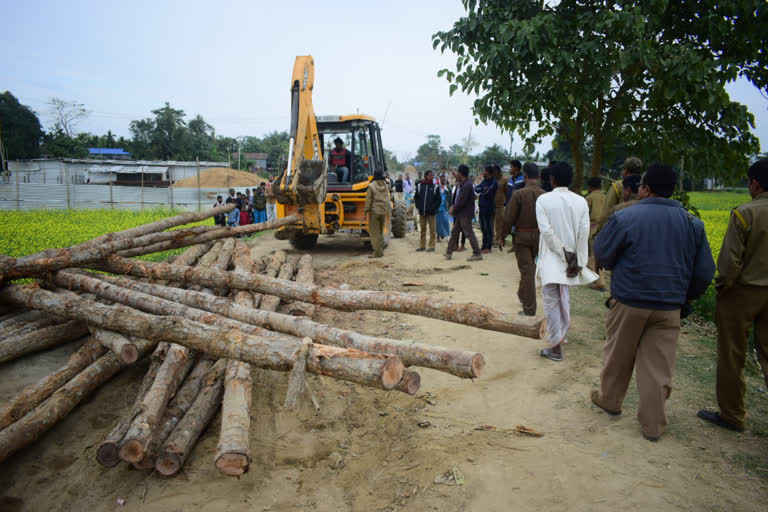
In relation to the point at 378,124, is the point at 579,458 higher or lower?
lower

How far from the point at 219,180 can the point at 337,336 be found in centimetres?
4002

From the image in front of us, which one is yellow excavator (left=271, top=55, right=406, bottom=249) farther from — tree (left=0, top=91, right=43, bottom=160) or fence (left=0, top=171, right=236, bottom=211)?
tree (left=0, top=91, right=43, bottom=160)

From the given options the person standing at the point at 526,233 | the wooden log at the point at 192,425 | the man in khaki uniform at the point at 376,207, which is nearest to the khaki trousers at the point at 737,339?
the person standing at the point at 526,233

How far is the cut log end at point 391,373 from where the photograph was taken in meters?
2.60

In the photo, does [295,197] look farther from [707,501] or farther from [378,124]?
[707,501]

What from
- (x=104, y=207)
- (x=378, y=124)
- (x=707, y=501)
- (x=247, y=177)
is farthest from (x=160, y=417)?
(x=247, y=177)

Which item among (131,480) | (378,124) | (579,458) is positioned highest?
(378,124)

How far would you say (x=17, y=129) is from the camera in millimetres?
40375

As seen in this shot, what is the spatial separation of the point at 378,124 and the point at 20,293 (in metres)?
8.76

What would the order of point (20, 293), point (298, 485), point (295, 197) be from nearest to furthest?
point (298, 485), point (20, 293), point (295, 197)

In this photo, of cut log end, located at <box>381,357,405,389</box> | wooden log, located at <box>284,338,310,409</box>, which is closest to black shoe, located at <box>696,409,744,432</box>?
cut log end, located at <box>381,357,405,389</box>

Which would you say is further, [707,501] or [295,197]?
[295,197]

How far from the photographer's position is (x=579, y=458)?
303cm

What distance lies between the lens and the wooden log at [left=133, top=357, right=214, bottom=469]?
2943 millimetres
